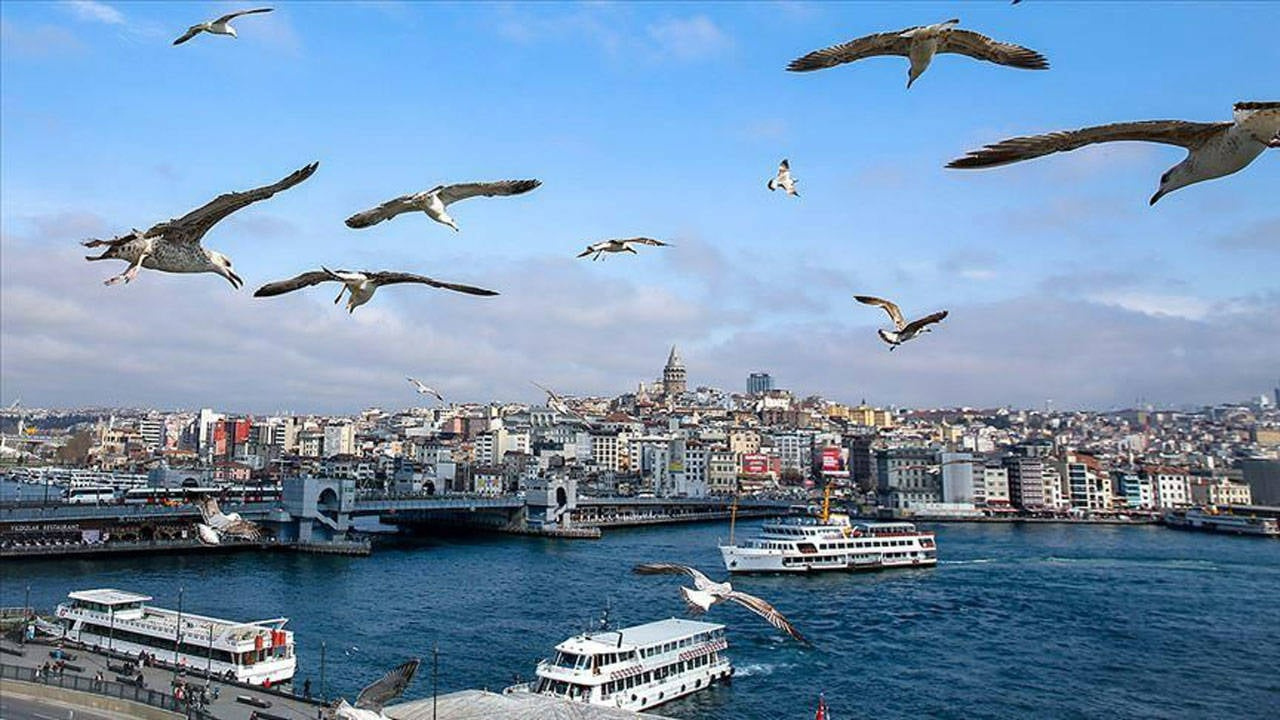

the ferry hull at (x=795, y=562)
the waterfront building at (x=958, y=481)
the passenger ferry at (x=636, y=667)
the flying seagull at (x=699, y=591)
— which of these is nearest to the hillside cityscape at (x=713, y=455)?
the waterfront building at (x=958, y=481)

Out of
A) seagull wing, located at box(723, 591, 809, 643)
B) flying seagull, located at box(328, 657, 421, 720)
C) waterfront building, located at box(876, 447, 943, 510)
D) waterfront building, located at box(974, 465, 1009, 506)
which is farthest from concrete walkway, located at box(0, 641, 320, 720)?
waterfront building, located at box(974, 465, 1009, 506)

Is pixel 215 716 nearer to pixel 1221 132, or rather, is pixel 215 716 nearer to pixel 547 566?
pixel 1221 132

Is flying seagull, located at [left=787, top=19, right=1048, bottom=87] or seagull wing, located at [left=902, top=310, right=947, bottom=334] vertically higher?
flying seagull, located at [left=787, top=19, right=1048, bottom=87]

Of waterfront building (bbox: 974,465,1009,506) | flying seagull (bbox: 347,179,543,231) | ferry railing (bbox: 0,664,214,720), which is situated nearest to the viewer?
flying seagull (bbox: 347,179,543,231)

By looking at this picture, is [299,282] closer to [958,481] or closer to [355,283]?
[355,283]

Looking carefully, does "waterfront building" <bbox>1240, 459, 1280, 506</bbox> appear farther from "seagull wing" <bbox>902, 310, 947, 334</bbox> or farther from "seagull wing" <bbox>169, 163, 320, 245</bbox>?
"seagull wing" <bbox>169, 163, 320, 245</bbox>

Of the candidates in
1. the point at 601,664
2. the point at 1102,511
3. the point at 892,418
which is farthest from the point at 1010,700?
the point at 892,418

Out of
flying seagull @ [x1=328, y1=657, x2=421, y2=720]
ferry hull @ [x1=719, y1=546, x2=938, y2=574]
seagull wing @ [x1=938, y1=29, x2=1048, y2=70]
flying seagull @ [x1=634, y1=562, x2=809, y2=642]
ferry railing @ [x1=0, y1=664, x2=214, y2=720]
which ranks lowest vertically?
ferry hull @ [x1=719, y1=546, x2=938, y2=574]

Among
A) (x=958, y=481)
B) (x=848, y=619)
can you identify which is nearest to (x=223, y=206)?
(x=848, y=619)
